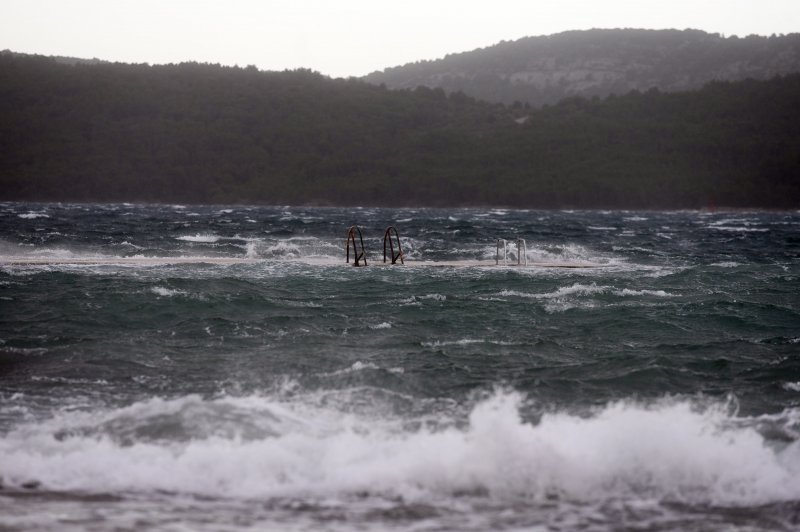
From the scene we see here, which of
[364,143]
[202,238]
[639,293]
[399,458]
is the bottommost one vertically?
[639,293]

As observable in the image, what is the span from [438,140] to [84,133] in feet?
190

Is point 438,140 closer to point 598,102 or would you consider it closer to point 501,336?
point 598,102

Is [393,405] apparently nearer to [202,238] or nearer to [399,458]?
[399,458]

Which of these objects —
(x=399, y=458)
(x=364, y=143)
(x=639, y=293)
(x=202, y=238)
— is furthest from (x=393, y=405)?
(x=364, y=143)

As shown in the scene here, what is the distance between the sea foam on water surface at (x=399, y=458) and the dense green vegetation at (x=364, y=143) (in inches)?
4505

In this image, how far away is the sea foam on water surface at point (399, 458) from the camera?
21.6 ft

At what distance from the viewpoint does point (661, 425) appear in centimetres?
784

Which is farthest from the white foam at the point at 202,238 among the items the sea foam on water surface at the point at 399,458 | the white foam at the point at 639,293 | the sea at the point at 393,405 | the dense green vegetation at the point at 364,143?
the dense green vegetation at the point at 364,143

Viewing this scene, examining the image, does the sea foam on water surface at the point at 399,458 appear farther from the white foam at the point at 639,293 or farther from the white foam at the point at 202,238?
the white foam at the point at 202,238

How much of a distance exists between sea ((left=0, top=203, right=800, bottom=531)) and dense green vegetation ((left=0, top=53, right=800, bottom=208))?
4136 inches

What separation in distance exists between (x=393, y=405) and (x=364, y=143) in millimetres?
142396

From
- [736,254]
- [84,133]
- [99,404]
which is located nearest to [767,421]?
[99,404]

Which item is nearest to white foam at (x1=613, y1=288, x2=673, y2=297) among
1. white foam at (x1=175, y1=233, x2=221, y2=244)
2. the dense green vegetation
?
white foam at (x1=175, y1=233, x2=221, y2=244)

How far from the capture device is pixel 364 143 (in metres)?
150
